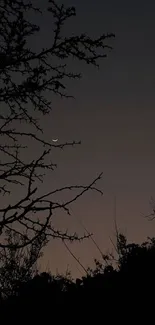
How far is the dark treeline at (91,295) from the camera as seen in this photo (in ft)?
13.3

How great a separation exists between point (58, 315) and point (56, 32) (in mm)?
2563

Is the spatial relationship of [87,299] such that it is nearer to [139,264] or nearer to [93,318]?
[93,318]

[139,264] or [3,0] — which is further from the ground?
[3,0]

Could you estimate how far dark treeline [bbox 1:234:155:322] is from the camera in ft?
13.3

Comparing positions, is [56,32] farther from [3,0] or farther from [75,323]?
[75,323]

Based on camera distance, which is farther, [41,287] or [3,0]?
[41,287]

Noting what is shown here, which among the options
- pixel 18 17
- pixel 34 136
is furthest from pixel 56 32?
pixel 34 136

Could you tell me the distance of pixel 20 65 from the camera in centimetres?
416

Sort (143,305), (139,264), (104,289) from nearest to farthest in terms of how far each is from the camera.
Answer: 1. (143,305)
2. (104,289)
3. (139,264)

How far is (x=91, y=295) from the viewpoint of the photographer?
170 inches

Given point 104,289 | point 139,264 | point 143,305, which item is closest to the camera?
point 143,305

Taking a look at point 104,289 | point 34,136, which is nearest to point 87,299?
point 104,289

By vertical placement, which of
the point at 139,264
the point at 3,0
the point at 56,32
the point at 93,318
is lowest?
the point at 93,318

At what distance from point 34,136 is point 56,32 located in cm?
96
